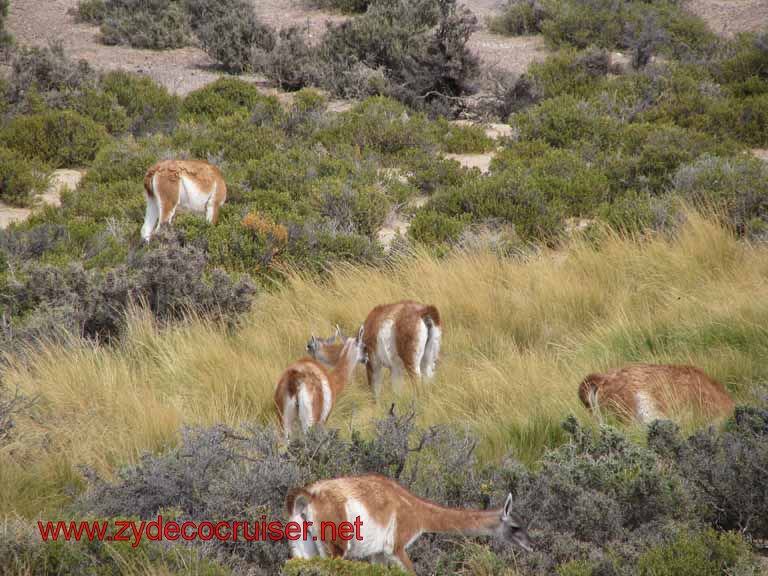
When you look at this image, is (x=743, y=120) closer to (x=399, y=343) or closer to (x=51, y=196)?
(x=51, y=196)

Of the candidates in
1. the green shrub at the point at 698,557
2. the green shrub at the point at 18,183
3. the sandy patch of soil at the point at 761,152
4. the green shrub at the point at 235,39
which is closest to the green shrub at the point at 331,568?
the green shrub at the point at 698,557

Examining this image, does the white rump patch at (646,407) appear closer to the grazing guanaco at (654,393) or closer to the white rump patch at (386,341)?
the grazing guanaco at (654,393)

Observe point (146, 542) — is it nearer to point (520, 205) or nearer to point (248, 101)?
point (520, 205)

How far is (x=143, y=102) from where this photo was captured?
739 inches

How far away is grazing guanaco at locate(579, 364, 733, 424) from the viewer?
583 centimetres

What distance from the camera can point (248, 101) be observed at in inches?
749

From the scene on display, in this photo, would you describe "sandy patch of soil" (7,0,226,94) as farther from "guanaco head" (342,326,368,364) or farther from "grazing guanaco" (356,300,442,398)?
"guanaco head" (342,326,368,364)

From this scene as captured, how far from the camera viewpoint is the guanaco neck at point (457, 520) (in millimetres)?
4285

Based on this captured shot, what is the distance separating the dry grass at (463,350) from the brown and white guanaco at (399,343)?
0.57ft

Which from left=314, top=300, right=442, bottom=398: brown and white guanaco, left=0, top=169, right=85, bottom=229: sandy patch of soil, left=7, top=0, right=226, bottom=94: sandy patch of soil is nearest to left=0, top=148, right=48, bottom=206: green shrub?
left=0, top=169, right=85, bottom=229: sandy patch of soil

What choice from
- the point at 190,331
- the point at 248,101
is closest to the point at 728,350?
the point at 190,331

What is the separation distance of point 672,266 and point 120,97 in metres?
13.5

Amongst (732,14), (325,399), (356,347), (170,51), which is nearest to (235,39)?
(170,51)

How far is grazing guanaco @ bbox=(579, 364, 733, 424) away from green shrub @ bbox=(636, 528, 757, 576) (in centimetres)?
141
